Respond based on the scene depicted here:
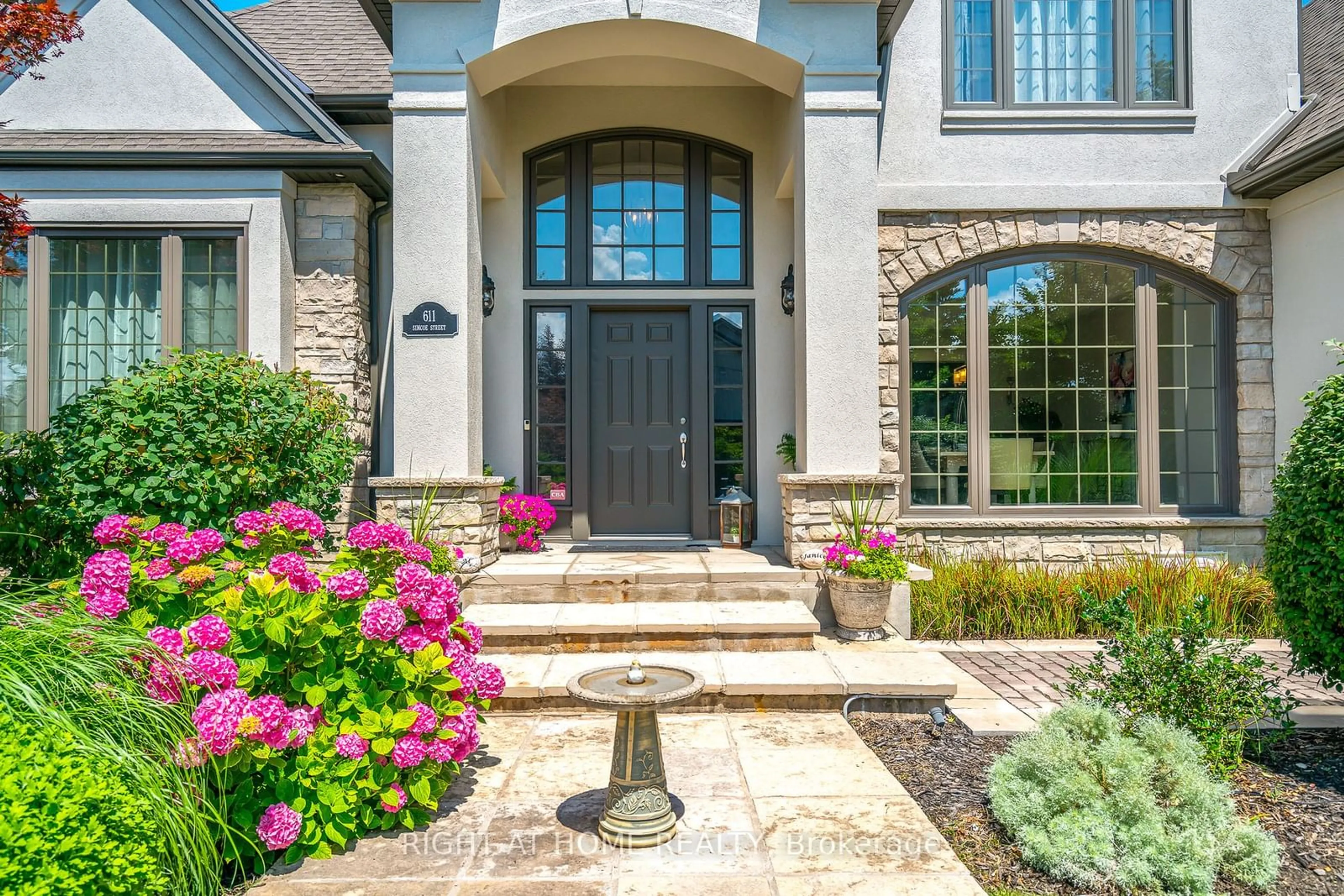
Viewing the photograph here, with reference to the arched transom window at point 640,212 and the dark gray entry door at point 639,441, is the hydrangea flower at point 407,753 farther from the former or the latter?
the arched transom window at point 640,212

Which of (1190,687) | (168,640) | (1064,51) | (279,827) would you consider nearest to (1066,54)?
(1064,51)

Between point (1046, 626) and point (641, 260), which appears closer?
point (1046, 626)

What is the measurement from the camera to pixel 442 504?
19.2ft

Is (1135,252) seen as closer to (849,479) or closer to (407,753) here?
(849,479)

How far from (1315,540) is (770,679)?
2663 millimetres

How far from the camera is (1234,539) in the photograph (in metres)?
6.86

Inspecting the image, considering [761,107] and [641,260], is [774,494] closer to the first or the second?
[641,260]

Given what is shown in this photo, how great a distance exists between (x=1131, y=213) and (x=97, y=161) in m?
8.29

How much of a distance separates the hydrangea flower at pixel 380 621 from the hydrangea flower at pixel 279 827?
0.63 m

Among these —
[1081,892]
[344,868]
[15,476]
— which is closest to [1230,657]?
[1081,892]

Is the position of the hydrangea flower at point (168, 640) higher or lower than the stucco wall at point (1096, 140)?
lower

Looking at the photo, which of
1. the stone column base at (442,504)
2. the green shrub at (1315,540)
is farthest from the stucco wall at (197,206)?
the green shrub at (1315,540)

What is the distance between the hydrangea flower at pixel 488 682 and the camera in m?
3.40

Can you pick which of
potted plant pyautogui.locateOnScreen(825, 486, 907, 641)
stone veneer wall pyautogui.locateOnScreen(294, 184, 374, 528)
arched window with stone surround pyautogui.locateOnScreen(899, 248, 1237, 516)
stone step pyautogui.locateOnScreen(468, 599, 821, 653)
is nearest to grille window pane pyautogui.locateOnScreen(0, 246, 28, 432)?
stone veneer wall pyautogui.locateOnScreen(294, 184, 374, 528)
